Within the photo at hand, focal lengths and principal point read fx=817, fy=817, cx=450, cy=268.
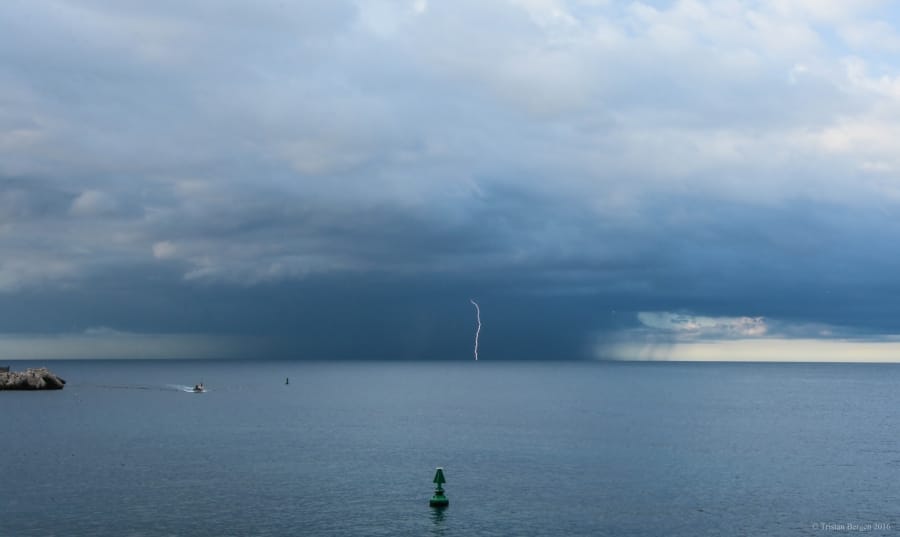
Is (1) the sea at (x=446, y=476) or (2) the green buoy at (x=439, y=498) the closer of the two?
(1) the sea at (x=446, y=476)

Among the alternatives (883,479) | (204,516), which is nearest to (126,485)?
(204,516)

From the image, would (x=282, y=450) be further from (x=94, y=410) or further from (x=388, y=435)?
(x=94, y=410)

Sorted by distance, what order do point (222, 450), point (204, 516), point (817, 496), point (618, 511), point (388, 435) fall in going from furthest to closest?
point (388, 435), point (222, 450), point (817, 496), point (618, 511), point (204, 516)

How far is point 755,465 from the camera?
9762 cm

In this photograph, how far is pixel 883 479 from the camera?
87625 millimetres

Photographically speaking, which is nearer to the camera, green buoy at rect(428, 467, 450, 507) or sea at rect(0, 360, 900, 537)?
sea at rect(0, 360, 900, 537)

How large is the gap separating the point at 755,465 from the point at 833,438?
144 feet

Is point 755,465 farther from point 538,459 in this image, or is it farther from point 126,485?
point 126,485

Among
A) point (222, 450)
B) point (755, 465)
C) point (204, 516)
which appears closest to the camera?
point (204, 516)

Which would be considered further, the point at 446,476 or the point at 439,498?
the point at 446,476

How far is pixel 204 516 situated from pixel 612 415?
128626 millimetres

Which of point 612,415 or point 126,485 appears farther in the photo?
point 612,415

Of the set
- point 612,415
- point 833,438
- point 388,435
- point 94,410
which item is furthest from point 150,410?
point 833,438

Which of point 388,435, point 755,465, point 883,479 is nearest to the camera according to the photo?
point 883,479
